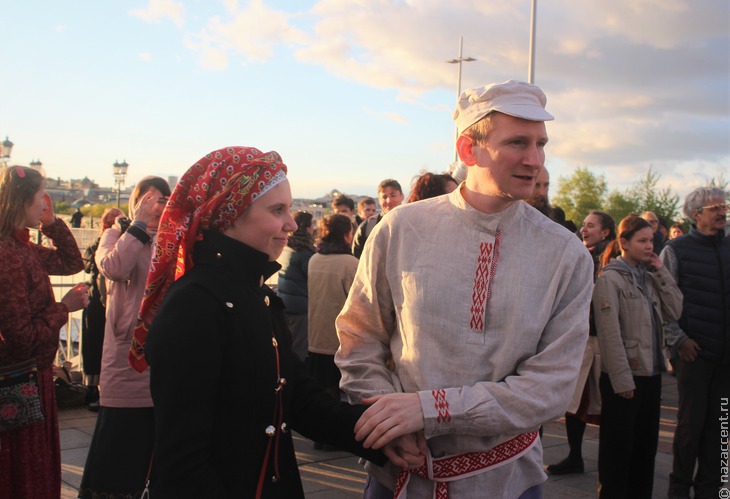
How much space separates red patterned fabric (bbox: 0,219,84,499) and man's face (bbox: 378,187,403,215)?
390cm

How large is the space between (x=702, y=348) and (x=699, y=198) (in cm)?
117

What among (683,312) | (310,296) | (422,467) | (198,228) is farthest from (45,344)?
(683,312)

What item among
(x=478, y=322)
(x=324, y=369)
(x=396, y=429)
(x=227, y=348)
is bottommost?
(x=324, y=369)

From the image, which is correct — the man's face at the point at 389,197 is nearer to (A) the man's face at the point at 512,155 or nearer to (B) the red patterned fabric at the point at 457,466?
(A) the man's face at the point at 512,155

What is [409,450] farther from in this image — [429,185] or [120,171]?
[120,171]

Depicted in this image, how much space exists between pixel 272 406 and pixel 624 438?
131 inches

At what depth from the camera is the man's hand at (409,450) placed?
83.4 inches

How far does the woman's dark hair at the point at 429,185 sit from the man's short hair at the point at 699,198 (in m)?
2.24

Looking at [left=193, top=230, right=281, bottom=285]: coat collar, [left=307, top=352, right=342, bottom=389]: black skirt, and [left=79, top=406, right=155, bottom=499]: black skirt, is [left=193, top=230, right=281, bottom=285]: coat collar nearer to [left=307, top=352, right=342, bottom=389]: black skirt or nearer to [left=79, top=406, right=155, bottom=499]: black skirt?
[left=79, top=406, right=155, bottom=499]: black skirt

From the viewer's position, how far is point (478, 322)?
84.5 inches

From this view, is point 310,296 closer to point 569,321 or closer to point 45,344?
point 45,344

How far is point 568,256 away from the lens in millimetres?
2221

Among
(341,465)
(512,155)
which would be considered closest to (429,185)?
(512,155)

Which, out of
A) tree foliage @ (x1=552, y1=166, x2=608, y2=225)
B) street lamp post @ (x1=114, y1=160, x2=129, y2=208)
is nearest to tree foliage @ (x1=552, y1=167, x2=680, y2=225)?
tree foliage @ (x1=552, y1=166, x2=608, y2=225)
